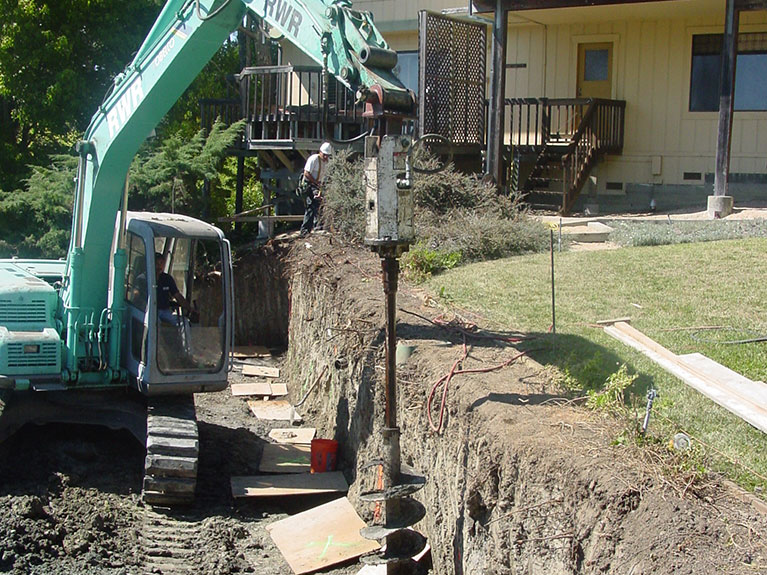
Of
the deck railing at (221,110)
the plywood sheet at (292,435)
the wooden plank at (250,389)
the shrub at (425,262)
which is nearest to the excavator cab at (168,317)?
the plywood sheet at (292,435)

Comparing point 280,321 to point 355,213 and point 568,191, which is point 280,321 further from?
point 568,191

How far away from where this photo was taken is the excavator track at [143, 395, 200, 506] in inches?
385

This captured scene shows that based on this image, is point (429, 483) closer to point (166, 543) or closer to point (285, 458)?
point (166, 543)

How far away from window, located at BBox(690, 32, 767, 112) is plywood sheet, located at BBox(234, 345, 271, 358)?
1034 cm

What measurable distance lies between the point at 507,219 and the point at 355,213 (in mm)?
2514

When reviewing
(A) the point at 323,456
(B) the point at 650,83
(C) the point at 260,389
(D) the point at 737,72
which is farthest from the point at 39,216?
(D) the point at 737,72

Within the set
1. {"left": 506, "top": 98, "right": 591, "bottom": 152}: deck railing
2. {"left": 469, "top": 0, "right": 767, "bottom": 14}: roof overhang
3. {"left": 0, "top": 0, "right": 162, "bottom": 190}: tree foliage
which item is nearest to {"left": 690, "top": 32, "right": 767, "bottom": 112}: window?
{"left": 469, "top": 0, "right": 767, "bottom": 14}: roof overhang

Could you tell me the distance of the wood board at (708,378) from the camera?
6930 mm

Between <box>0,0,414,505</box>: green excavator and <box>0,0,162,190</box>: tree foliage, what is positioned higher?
<box>0,0,162,190</box>: tree foliage

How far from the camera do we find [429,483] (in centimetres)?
854

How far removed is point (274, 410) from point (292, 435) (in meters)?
1.63

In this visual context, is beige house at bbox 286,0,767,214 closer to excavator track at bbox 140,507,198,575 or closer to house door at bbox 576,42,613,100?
house door at bbox 576,42,613,100

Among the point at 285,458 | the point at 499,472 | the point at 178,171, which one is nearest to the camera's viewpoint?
the point at 499,472

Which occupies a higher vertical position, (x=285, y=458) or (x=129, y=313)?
(x=129, y=313)
